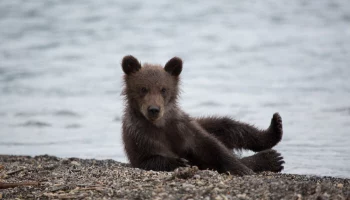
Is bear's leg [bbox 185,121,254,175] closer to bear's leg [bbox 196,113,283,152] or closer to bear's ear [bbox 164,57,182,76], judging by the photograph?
bear's ear [bbox 164,57,182,76]

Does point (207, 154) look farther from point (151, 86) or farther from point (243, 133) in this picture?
point (243, 133)

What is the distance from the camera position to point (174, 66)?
894cm

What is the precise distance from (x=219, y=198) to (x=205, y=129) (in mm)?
4217

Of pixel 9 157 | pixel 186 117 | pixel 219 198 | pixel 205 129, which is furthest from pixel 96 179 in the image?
pixel 9 157

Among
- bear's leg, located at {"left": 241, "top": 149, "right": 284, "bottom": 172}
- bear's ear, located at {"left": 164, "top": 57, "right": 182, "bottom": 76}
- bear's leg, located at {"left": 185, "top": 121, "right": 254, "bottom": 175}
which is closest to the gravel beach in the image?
bear's leg, located at {"left": 185, "top": 121, "right": 254, "bottom": 175}

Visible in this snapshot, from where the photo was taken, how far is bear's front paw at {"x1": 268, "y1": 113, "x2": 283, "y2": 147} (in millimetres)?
9609

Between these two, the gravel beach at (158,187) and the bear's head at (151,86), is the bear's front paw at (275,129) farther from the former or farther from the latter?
the gravel beach at (158,187)

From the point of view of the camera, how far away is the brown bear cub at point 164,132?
8.30m

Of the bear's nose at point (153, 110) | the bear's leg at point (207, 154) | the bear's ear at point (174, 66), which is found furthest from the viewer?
the bear's ear at point (174, 66)

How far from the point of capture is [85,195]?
577 cm

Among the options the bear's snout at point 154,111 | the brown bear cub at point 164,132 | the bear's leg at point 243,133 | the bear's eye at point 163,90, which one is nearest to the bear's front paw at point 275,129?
the bear's leg at point 243,133

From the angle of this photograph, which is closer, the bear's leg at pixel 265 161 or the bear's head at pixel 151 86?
the bear's head at pixel 151 86

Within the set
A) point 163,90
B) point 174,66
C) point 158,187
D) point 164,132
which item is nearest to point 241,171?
point 164,132

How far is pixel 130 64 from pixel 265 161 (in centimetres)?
254
